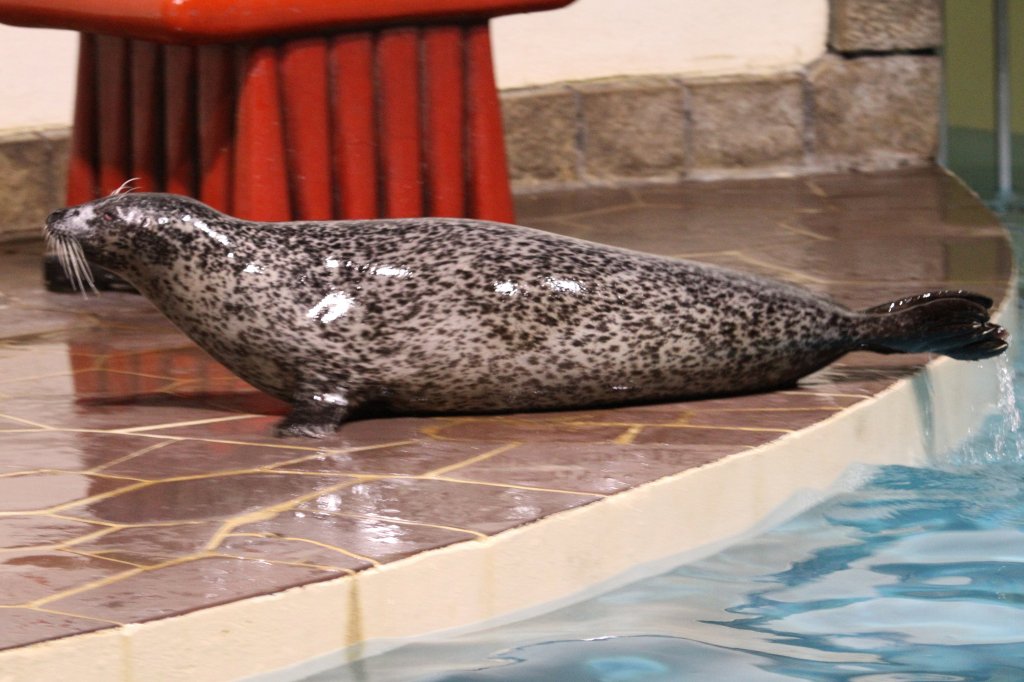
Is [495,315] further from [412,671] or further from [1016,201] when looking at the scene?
[1016,201]

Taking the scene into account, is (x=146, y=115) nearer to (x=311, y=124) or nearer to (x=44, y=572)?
(x=311, y=124)

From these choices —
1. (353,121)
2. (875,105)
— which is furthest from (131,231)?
(875,105)

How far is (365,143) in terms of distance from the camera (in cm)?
628

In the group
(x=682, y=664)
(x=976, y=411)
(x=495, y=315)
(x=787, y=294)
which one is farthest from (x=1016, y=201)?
(x=682, y=664)

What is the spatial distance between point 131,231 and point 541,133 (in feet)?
14.9

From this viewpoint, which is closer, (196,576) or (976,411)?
(196,576)

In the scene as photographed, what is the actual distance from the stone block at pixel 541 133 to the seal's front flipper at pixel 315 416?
449cm

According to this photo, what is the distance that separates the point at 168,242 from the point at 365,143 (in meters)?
1.76

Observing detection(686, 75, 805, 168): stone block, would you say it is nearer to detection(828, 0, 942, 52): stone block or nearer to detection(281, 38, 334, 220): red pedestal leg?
detection(828, 0, 942, 52): stone block

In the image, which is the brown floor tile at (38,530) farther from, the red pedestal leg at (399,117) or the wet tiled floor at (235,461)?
the red pedestal leg at (399,117)

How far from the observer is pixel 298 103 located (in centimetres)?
612

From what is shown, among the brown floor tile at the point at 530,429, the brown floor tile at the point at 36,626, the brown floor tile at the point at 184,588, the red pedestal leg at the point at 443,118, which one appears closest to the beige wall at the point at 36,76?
the red pedestal leg at the point at 443,118

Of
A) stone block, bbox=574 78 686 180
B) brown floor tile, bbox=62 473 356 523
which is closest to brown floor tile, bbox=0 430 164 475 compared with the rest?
brown floor tile, bbox=62 473 356 523

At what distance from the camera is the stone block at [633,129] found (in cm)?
904
